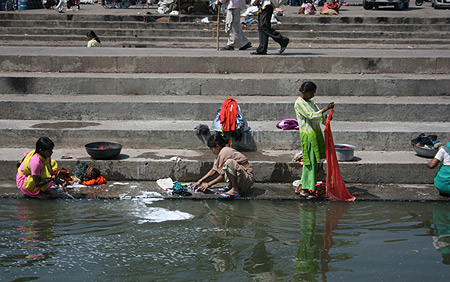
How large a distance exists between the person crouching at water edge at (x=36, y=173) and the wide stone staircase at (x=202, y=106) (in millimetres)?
645

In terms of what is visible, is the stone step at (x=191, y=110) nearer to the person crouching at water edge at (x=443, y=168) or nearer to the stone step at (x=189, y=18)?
the person crouching at water edge at (x=443, y=168)

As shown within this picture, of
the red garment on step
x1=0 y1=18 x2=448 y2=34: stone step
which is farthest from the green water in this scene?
x1=0 y1=18 x2=448 y2=34: stone step

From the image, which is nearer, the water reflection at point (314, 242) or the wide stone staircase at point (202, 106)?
the water reflection at point (314, 242)

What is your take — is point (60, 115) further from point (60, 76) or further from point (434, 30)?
point (434, 30)

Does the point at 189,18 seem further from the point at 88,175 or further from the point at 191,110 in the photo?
the point at 88,175

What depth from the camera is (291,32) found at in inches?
666

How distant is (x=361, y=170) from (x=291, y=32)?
1040cm

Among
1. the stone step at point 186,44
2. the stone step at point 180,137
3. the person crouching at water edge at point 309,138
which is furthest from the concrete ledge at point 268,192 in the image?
the stone step at point 186,44

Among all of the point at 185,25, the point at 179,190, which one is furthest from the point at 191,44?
the point at 179,190

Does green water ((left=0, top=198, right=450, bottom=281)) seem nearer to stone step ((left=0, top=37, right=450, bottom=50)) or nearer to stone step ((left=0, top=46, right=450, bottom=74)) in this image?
stone step ((left=0, top=46, right=450, bottom=74))

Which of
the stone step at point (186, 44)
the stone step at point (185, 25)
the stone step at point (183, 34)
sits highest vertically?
the stone step at point (185, 25)

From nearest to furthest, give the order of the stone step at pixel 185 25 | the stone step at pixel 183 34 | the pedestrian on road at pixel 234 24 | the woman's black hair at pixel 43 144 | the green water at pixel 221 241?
the green water at pixel 221 241 < the woman's black hair at pixel 43 144 < the pedestrian on road at pixel 234 24 < the stone step at pixel 183 34 < the stone step at pixel 185 25

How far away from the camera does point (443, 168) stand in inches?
263

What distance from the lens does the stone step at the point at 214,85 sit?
30.8 feet
